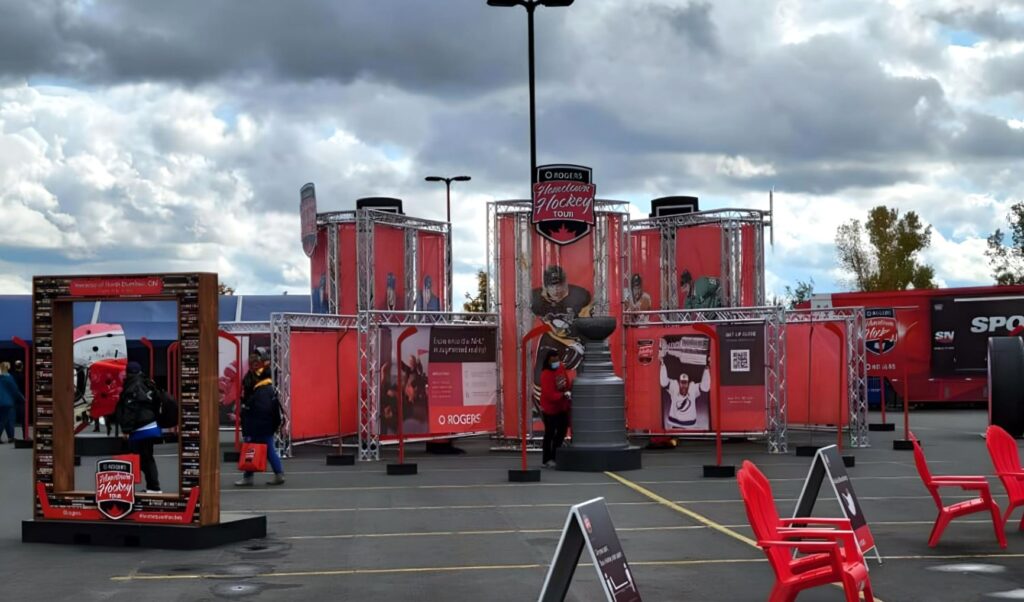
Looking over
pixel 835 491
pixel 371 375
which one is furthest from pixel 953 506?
pixel 371 375

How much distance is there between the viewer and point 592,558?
7.26m

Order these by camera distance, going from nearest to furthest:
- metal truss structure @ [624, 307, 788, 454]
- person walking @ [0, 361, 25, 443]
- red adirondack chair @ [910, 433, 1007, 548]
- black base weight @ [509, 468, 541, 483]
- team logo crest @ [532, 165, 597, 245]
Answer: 1. red adirondack chair @ [910, 433, 1007, 548]
2. black base weight @ [509, 468, 541, 483]
3. metal truss structure @ [624, 307, 788, 454]
4. team logo crest @ [532, 165, 597, 245]
5. person walking @ [0, 361, 25, 443]

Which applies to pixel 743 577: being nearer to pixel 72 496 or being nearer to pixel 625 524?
pixel 625 524

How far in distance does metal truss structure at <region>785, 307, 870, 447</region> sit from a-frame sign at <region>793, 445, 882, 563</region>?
47.2 feet

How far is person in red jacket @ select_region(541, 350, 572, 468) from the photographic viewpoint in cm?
2014

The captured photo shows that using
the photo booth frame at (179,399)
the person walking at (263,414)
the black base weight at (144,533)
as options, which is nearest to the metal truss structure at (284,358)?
the person walking at (263,414)

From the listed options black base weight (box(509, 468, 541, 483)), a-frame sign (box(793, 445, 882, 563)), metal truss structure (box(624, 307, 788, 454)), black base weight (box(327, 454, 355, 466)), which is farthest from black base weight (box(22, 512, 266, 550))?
metal truss structure (box(624, 307, 788, 454))

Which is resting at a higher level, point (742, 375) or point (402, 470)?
point (742, 375)

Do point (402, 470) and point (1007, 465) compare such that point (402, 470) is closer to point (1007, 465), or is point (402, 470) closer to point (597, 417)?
point (597, 417)

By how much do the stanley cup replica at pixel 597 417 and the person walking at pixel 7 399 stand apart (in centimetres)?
1484

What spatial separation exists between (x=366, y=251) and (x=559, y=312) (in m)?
6.57

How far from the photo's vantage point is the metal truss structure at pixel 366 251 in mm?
29188

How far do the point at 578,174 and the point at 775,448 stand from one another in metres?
6.26

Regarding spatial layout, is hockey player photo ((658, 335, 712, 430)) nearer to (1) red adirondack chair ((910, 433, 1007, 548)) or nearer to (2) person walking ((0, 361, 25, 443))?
(1) red adirondack chair ((910, 433, 1007, 548))
